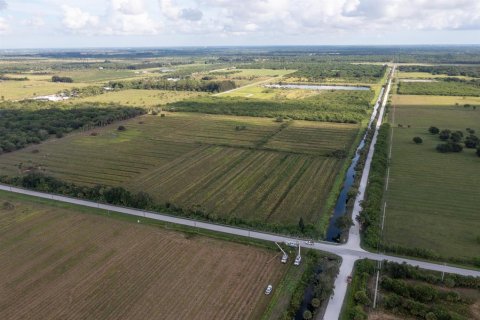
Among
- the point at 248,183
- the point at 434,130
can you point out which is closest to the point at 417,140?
the point at 434,130

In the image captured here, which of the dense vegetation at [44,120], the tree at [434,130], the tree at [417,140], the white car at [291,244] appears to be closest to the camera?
the white car at [291,244]

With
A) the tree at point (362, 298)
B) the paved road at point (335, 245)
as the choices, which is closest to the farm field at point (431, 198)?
the paved road at point (335, 245)

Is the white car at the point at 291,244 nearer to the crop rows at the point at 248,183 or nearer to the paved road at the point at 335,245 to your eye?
the paved road at the point at 335,245

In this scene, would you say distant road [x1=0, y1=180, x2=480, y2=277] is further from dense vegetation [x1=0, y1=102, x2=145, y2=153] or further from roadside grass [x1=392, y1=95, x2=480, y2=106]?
roadside grass [x1=392, y1=95, x2=480, y2=106]

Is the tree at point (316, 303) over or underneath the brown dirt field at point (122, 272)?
over

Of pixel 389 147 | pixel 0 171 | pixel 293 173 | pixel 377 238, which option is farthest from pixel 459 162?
pixel 0 171

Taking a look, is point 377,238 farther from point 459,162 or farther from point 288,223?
point 459,162

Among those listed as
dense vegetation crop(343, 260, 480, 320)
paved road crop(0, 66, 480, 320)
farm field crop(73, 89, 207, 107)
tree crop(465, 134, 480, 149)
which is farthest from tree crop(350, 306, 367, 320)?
farm field crop(73, 89, 207, 107)

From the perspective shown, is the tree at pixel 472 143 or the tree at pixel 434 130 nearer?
the tree at pixel 472 143
